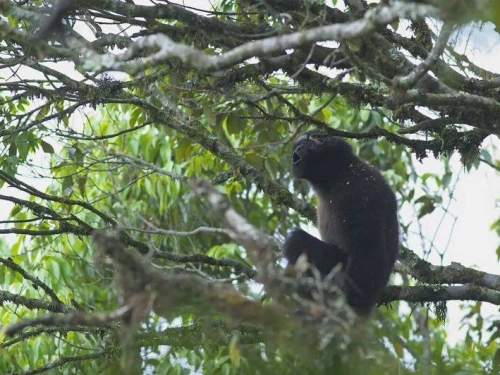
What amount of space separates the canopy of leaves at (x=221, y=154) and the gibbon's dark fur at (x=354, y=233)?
0.78ft

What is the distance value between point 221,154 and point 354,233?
1.28 m

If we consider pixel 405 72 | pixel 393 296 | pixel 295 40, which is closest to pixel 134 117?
pixel 393 296

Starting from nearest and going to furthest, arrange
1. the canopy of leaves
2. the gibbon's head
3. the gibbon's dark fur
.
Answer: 1. the canopy of leaves
2. the gibbon's dark fur
3. the gibbon's head

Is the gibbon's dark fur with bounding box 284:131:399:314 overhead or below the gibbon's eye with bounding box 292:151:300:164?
below

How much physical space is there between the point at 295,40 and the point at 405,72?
1.57 metres

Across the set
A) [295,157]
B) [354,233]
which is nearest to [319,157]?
[295,157]

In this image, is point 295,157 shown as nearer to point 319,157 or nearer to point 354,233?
point 319,157

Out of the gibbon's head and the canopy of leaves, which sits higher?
the gibbon's head

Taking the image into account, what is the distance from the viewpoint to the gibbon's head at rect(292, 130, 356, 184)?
298 inches

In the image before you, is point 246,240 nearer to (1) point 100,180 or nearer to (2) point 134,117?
(2) point 134,117

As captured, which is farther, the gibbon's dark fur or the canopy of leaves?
the gibbon's dark fur

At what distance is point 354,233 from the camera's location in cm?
666

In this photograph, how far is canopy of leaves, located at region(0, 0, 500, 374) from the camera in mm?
2855

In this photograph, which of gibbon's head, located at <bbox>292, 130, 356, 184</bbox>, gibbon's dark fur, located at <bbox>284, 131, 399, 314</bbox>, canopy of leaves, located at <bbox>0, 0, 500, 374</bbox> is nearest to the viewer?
canopy of leaves, located at <bbox>0, 0, 500, 374</bbox>
